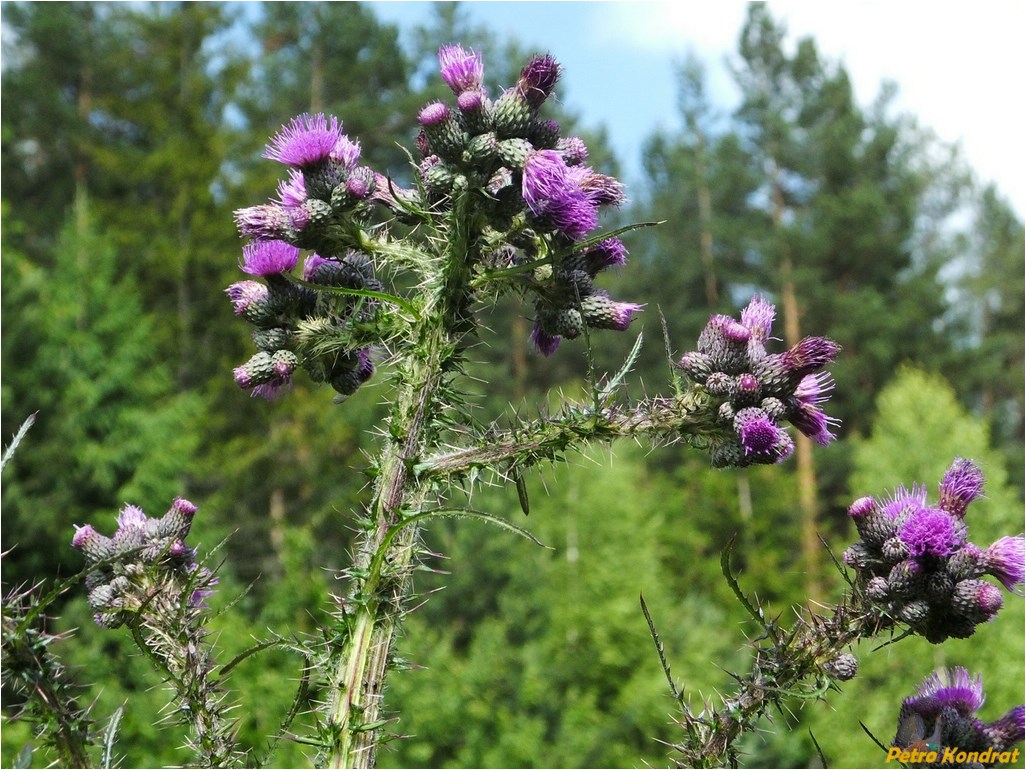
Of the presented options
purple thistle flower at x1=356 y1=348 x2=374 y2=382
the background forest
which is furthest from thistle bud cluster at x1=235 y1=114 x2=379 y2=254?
the background forest

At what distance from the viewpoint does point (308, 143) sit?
2131 mm

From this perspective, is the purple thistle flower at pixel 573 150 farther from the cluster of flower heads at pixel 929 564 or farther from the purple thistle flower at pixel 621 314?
the cluster of flower heads at pixel 929 564

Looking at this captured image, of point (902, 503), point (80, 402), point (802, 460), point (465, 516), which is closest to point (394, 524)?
point (465, 516)

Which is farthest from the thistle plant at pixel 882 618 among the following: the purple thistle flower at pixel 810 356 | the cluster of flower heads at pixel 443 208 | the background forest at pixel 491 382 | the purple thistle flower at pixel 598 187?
the background forest at pixel 491 382

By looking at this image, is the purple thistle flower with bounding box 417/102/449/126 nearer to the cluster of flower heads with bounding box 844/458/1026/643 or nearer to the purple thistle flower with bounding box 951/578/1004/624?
the cluster of flower heads with bounding box 844/458/1026/643

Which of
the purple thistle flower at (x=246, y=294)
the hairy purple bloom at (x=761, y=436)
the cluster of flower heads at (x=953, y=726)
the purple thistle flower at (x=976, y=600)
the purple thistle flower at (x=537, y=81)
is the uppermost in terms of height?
the purple thistle flower at (x=537, y=81)

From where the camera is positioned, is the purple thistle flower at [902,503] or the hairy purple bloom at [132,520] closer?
the purple thistle flower at [902,503]

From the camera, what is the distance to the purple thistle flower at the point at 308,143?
2.13 m

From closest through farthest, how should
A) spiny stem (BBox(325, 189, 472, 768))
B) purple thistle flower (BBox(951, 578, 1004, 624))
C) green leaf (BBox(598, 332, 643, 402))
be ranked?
spiny stem (BBox(325, 189, 472, 768)) < purple thistle flower (BBox(951, 578, 1004, 624)) < green leaf (BBox(598, 332, 643, 402))

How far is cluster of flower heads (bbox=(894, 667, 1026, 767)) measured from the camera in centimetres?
173

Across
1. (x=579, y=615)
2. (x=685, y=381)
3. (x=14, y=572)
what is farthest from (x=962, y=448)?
(x=685, y=381)

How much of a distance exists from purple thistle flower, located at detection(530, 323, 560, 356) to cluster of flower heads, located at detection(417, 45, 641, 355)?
0.03m

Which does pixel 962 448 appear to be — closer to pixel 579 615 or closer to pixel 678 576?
pixel 579 615

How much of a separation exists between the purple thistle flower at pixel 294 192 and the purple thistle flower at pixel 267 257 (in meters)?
0.12
